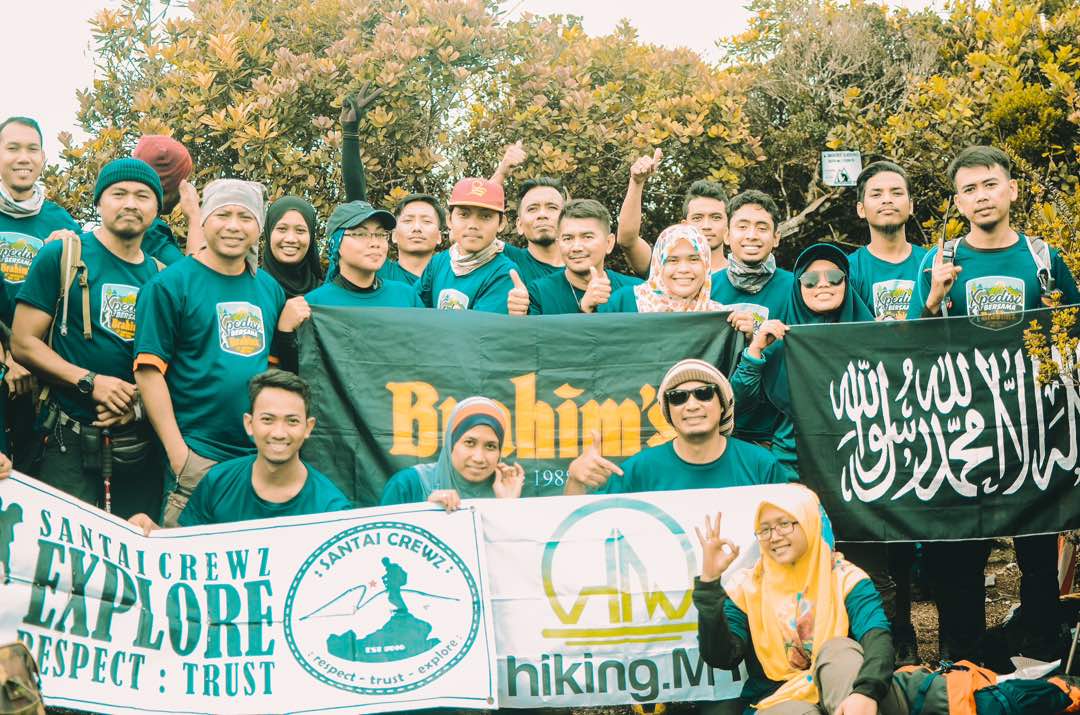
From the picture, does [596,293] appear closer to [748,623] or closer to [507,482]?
[507,482]

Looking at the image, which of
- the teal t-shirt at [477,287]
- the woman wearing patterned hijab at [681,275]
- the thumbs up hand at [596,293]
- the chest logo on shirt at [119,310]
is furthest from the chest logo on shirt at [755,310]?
the chest logo on shirt at [119,310]

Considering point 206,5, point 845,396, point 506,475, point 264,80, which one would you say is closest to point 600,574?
point 506,475

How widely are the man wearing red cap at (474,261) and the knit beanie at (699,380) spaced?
1.45 m

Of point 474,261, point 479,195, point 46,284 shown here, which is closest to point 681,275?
point 474,261

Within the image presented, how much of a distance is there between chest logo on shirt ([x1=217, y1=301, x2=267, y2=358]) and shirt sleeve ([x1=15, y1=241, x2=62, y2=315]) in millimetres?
740

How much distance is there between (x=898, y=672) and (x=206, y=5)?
322 inches

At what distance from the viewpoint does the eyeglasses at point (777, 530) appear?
529 cm

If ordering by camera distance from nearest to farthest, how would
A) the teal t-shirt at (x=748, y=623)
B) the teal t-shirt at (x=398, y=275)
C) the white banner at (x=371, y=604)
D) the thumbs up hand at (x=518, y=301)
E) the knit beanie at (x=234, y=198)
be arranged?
the teal t-shirt at (x=748, y=623)
the white banner at (x=371, y=604)
the knit beanie at (x=234, y=198)
the thumbs up hand at (x=518, y=301)
the teal t-shirt at (x=398, y=275)

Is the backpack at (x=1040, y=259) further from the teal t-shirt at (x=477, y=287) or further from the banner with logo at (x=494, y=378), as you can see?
the teal t-shirt at (x=477, y=287)

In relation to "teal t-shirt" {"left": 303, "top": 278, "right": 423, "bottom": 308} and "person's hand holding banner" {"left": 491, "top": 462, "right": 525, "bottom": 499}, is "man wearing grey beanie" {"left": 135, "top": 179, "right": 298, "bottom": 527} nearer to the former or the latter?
"teal t-shirt" {"left": 303, "top": 278, "right": 423, "bottom": 308}

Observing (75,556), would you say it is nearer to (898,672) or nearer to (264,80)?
(898,672)

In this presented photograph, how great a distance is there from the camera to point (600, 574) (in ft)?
18.7

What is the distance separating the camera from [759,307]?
6.77 m

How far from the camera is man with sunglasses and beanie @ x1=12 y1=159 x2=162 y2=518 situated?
590 cm
